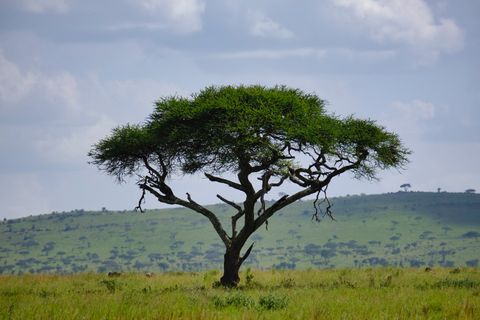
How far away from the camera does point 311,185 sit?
1314 inches

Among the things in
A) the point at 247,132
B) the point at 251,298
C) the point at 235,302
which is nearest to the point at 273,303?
the point at 235,302

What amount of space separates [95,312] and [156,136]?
892 inches

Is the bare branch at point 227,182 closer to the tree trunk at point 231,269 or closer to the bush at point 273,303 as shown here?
the tree trunk at point 231,269

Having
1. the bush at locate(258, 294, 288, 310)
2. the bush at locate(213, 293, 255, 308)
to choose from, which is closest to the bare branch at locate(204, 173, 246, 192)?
the bush at locate(213, 293, 255, 308)

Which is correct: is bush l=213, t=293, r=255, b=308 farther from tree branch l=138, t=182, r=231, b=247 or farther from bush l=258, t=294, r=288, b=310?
tree branch l=138, t=182, r=231, b=247

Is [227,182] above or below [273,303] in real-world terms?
above

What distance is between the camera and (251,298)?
812 inches

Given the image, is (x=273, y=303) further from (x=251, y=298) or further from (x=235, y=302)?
(x=251, y=298)

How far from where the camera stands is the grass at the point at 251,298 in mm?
13602

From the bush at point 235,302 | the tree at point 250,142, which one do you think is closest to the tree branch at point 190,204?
the tree at point 250,142

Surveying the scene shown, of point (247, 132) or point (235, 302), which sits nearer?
point (235, 302)

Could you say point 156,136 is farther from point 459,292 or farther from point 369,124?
point 459,292

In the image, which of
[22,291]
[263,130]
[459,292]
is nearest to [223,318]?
[459,292]

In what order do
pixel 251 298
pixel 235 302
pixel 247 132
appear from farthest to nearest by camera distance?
pixel 247 132 → pixel 251 298 → pixel 235 302
